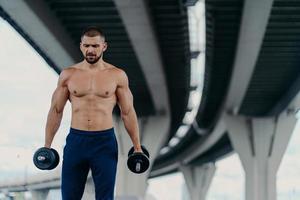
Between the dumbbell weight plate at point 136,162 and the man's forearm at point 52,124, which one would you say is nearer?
the dumbbell weight plate at point 136,162

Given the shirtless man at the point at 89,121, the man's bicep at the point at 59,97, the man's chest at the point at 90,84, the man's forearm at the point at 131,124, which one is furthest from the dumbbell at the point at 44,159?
the man's forearm at the point at 131,124

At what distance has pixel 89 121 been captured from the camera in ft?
21.6

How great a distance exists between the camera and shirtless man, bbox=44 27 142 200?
21.6 feet

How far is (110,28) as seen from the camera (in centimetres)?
2677

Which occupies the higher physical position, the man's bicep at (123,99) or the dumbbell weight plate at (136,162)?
the man's bicep at (123,99)

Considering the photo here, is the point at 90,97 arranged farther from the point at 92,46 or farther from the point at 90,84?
the point at 92,46

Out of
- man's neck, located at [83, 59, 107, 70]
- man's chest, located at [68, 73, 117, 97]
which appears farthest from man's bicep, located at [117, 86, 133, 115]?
man's neck, located at [83, 59, 107, 70]

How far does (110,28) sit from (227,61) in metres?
9.83

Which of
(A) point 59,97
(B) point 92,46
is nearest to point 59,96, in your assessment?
(A) point 59,97

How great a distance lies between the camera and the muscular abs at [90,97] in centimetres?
661

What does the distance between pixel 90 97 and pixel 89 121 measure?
25cm

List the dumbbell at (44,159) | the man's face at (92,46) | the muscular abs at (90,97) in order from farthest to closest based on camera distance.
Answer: the muscular abs at (90,97), the man's face at (92,46), the dumbbell at (44,159)

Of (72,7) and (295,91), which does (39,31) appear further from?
(295,91)

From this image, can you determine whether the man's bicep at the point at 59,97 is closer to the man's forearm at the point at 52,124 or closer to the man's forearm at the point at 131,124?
the man's forearm at the point at 52,124
